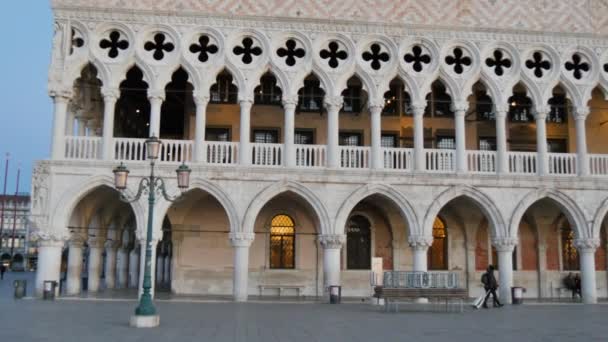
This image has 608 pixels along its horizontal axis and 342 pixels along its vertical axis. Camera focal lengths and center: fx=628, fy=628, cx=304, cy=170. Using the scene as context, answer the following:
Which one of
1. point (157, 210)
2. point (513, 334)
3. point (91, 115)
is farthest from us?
point (91, 115)

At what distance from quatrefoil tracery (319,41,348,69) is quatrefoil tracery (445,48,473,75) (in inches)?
145

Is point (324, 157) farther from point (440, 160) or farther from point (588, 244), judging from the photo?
point (588, 244)

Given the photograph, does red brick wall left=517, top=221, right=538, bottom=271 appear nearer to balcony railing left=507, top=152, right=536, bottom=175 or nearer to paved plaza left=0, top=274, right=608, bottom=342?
balcony railing left=507, top=152, right=536, bottom=175

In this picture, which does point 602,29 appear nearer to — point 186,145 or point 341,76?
point 341,76

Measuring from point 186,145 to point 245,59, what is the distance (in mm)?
3541

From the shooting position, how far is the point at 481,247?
24719mm

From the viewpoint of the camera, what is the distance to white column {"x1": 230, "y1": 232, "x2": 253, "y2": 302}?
1995 centimetres

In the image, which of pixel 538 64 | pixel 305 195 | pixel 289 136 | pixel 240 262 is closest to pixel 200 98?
pixel 289 136

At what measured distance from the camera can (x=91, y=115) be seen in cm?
2425

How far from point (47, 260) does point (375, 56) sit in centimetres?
1268

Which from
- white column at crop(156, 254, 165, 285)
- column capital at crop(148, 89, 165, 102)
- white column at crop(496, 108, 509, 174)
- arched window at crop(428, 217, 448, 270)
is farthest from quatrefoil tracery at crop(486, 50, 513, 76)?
white column at crop(156, 254, 165, 285)

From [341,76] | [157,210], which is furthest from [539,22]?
[157,210]

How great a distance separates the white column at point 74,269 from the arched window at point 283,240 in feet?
22.8

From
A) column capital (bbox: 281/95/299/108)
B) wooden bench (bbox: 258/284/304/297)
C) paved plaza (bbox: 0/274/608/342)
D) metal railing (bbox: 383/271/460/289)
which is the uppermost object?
column capital (bbox: 281/95/299/108)
